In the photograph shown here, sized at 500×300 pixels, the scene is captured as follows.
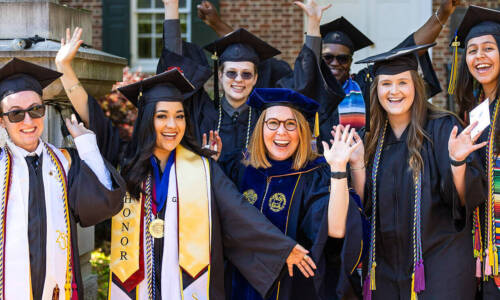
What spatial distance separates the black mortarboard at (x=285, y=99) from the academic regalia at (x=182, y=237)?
500mm

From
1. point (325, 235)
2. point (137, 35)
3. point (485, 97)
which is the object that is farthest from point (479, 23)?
point (137, 35)

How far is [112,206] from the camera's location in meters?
3.43

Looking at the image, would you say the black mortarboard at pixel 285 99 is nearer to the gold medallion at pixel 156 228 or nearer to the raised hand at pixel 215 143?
the raised hand at pixel 215 143

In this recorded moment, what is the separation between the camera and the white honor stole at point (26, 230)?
10.7ft

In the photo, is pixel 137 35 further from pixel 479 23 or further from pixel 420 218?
pixel 420 218

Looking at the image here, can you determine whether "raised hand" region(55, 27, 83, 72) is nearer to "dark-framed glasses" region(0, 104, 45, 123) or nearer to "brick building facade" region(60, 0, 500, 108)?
"dark-framed glasses" region(0, 104, 45, 123)

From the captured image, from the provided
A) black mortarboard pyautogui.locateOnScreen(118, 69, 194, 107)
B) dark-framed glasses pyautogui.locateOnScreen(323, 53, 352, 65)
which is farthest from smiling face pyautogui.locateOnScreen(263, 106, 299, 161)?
dark-framed glasses pyautogui.locateOnScreen(323, 53, 352, 65)

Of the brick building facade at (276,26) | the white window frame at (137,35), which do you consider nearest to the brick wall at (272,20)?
the brick building facade at (276,26)

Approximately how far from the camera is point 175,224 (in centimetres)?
363

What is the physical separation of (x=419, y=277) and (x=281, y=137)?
3.69 ft

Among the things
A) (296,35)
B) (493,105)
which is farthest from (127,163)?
(296,35)

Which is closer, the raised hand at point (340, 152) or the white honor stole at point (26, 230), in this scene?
the white honor stole at point (26, 230)

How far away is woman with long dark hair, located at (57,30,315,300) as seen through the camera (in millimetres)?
3584

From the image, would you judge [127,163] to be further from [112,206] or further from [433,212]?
[433,212]
